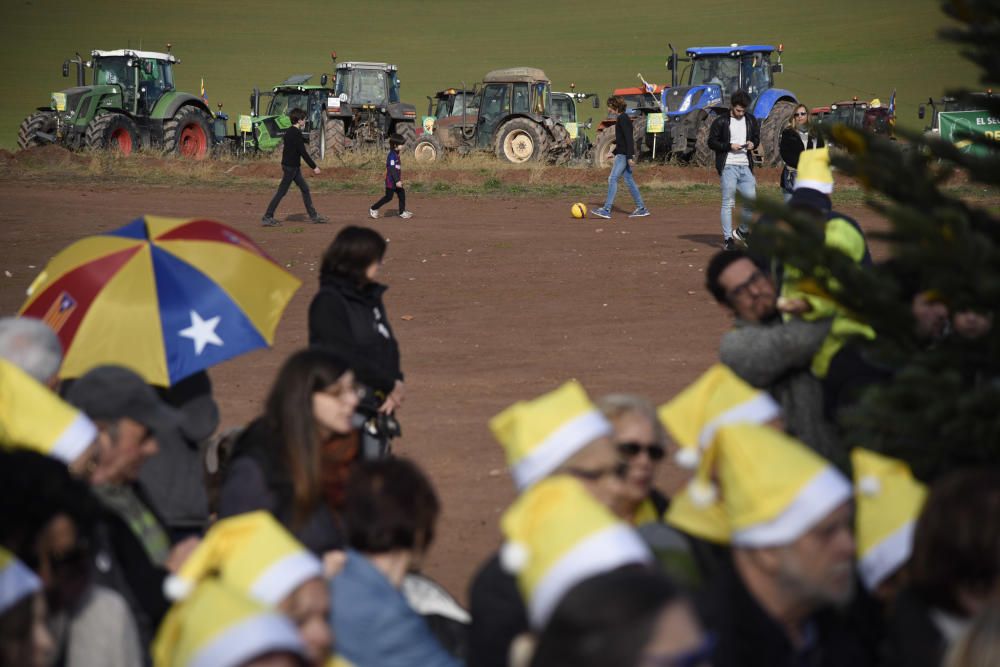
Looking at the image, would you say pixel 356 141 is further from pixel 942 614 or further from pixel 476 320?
pixel 942 614

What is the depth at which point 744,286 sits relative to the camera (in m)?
5.14

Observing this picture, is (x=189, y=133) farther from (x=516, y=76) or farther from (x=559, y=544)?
(x=559, y=544)

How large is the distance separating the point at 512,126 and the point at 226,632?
30765 mm

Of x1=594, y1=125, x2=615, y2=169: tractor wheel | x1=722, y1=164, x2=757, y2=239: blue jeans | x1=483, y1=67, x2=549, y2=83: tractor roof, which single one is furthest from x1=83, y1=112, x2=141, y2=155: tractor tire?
x1=722, y1=164, x2=757, y2=239: blue jeans

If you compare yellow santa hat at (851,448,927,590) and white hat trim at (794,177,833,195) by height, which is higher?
white hat trim at (794,177,833,195)

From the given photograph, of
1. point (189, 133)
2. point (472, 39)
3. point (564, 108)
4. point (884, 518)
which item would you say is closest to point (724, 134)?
point (884, 518)

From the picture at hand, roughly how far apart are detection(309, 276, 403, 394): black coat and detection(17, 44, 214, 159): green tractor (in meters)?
28.6

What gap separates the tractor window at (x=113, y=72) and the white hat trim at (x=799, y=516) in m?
34.3

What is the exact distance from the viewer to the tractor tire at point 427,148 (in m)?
34.0

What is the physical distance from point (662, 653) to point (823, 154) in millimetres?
4072

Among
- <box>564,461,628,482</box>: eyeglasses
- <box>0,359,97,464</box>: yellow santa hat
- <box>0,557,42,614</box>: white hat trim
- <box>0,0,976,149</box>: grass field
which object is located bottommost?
→ <box>0,557,42,614</box>: white hat trim

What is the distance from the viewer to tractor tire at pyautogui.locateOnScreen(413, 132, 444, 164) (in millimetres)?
33969

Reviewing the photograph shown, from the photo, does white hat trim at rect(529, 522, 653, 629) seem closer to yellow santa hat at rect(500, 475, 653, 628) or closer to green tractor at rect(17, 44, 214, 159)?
yellow santa hat at rect(500, 475, 653, 628)

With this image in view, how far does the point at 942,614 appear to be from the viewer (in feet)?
10.2
